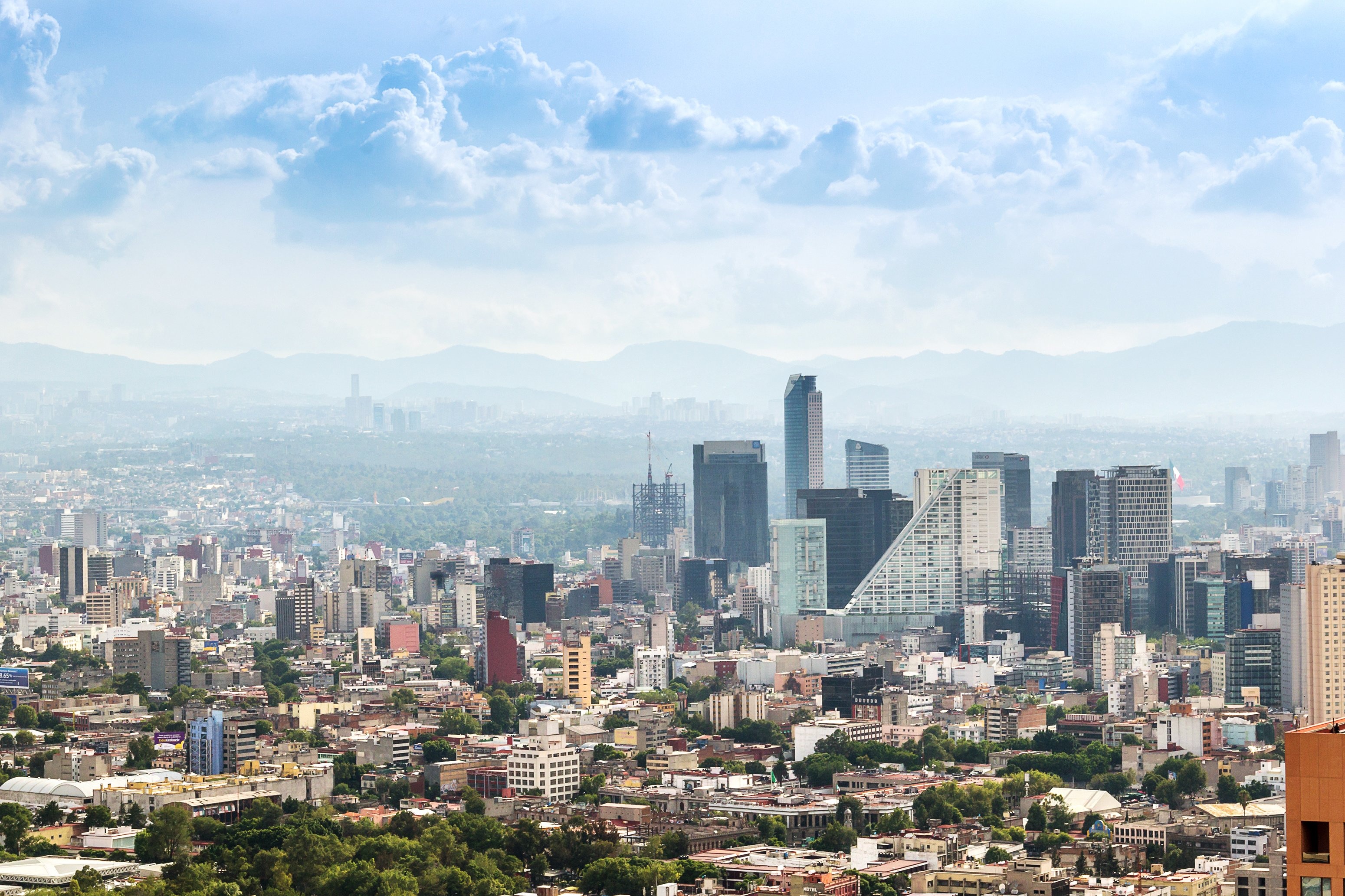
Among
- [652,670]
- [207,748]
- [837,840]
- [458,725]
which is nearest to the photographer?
[837,840]

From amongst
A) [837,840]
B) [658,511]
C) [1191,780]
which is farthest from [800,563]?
[837,840]

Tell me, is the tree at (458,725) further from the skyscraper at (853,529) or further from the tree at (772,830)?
the skyscraper at (853,529)

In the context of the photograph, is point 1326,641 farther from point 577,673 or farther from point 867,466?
point 867,466

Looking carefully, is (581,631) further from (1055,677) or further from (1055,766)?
(1055,766)

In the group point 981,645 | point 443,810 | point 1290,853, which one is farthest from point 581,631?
point 1290,853

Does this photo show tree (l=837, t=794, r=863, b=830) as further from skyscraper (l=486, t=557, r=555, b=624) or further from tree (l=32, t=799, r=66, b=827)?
skyscraper (l=486, t=557, r=555, b=624)

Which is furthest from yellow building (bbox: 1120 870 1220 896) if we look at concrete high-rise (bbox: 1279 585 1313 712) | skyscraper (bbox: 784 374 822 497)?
skyscraper (bbox: 784 374 822 497)
